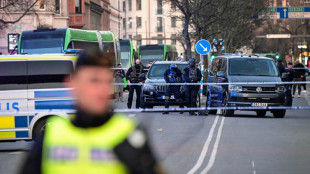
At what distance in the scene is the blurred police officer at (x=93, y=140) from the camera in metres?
3.15

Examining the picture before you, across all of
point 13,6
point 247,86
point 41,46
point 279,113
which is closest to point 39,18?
point 13,6

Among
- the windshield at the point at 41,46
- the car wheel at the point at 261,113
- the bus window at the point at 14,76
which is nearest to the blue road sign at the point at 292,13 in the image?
the windshield at the point at 41,46

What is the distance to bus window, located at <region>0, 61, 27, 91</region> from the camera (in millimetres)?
15195

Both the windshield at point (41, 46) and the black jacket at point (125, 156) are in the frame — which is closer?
the black jacket at point (125, 156)

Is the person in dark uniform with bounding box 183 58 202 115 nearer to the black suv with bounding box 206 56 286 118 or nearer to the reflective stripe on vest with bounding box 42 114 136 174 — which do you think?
the black suv with bounding box 206 56 286 118

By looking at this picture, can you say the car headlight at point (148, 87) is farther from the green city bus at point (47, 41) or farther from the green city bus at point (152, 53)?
the green city bus at point (152, 53)

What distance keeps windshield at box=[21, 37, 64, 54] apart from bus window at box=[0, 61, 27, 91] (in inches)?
583

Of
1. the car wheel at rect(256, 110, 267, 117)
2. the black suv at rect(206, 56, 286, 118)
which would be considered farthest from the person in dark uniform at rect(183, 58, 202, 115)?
the car wheel at rect(256, 110, 267, 117)

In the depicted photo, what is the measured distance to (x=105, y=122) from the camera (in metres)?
3.20

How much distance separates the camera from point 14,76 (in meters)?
15.3

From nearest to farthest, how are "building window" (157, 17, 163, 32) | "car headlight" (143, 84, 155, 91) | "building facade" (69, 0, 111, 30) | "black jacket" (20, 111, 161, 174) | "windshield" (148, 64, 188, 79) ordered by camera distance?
"black jacket" (20, 111, 161, 174), "car headlight" (143, 84, 155, 91), "windshield" (148, 64, 188, 79), "building facade" (69, 0, 111, 30), "building window" (157, 17, 163, 32)

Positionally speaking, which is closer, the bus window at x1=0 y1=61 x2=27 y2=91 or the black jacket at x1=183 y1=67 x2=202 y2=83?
the bus window at x1=0 y1=61 x2=27 y2=91

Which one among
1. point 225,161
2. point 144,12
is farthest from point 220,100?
point 144,12

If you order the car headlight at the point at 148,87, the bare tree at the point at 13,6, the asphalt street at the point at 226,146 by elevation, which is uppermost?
the bare tree at the point at 13,6
